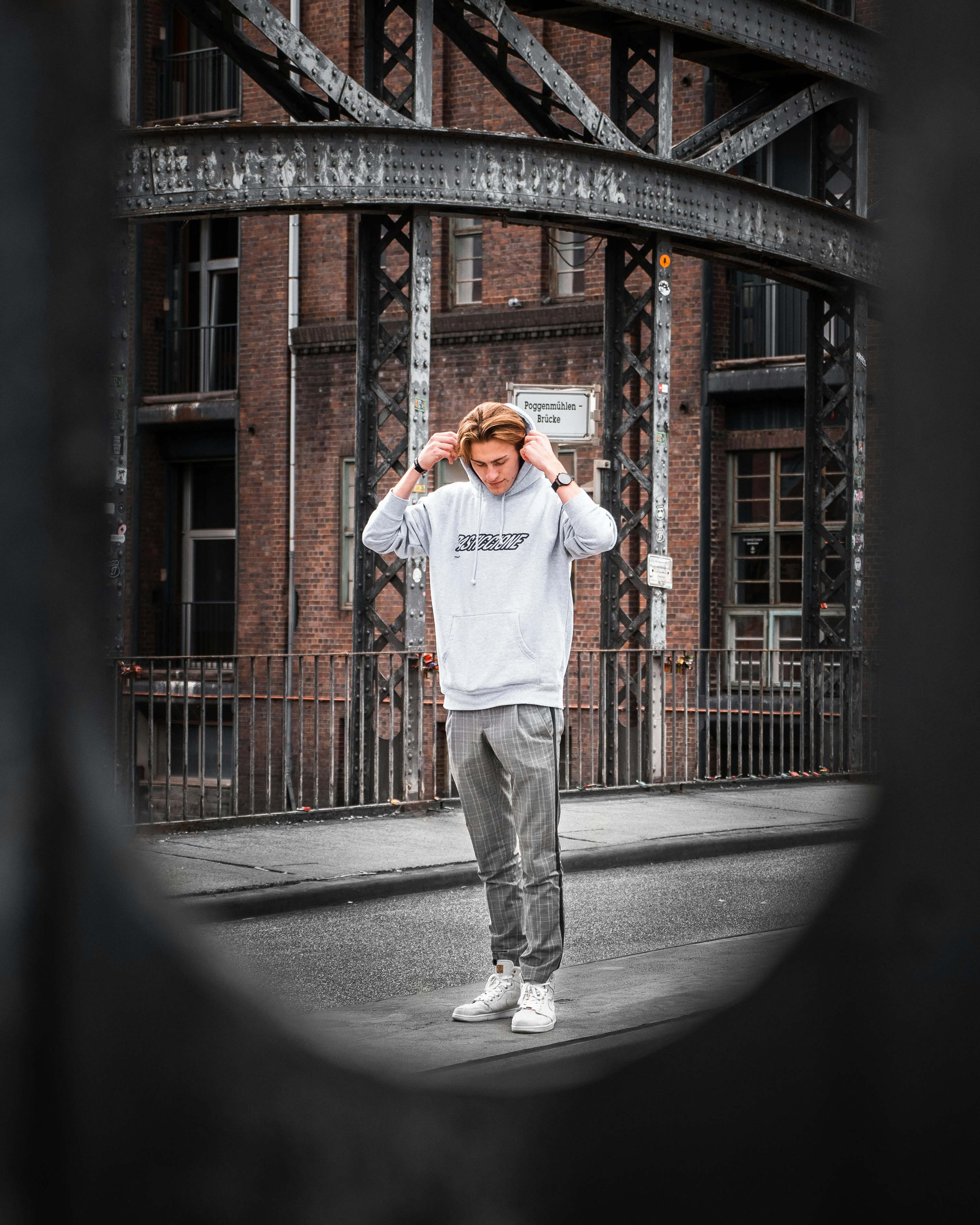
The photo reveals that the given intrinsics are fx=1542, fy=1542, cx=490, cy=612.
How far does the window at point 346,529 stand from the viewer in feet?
73.1

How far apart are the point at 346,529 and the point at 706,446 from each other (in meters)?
5.78

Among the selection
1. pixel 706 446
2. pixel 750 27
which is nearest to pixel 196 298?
pixel 706 446

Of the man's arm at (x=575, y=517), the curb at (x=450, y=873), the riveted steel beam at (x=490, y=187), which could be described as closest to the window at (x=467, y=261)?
the riveted steel beam at (x=490, y=187)

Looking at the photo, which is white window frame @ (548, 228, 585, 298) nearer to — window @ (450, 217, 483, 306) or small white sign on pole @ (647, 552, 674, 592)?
window @ (450, 217, 483, 306)

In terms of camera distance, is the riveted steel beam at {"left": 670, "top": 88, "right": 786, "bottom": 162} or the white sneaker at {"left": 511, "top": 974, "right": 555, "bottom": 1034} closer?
the white sneaker at {"left": 511, "top": 974, "right": 555, "bottom": 1034}

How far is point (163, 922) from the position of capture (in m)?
1.01

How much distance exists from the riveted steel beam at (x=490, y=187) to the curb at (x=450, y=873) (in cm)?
383

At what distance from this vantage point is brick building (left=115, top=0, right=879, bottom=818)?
1956 centimetres

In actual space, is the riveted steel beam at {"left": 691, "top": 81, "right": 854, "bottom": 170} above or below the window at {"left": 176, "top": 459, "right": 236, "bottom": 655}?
above

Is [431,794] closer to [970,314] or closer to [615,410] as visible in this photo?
[615,410]

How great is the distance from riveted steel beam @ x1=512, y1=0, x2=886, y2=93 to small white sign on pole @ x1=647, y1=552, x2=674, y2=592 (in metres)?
4.13

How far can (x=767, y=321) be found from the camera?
64.5ft

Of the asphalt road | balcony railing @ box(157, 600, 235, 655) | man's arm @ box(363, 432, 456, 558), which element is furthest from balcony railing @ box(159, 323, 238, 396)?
man's arm @ box(363, 432, 456, 558)

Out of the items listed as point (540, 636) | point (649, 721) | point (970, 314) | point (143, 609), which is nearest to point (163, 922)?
point (970, 314)
